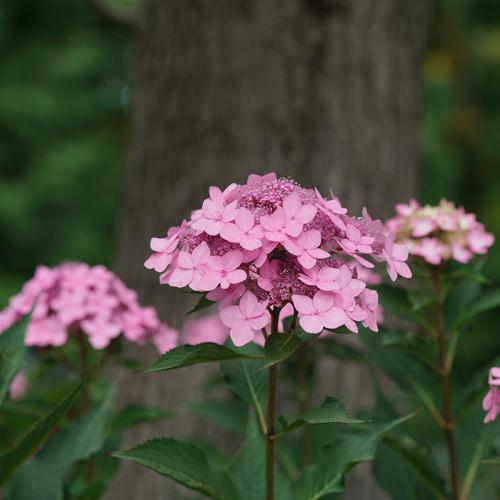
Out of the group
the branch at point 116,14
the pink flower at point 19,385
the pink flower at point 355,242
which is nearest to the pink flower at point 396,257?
the pink flower at point 355,242

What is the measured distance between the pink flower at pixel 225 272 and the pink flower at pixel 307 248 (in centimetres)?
6

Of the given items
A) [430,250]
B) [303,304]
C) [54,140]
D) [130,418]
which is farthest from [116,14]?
[54,140]

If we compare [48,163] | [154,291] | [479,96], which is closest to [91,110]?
[48,163]

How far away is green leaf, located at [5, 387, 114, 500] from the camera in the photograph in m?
1.35

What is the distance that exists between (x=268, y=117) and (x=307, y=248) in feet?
5.30

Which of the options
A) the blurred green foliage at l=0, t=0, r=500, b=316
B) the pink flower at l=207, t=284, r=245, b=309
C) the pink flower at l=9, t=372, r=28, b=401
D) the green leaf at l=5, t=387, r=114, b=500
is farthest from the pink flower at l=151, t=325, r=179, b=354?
the blurred green foliage at l=0, t=0, r=500, b=316

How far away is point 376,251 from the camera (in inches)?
41.6

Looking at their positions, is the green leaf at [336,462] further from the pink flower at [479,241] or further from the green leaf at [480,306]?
the pink flower at [479,241]

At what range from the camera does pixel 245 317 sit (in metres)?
0.95

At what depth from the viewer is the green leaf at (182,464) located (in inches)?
39.8

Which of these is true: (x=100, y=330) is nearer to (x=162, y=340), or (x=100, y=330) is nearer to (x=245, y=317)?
(x=162, y=340)

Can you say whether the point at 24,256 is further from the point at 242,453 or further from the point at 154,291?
the point at 242,453

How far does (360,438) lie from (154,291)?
4.79 feet

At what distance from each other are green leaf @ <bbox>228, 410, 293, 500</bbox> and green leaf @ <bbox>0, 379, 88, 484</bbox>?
30cm
